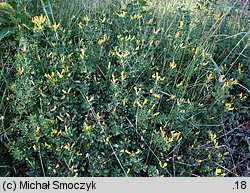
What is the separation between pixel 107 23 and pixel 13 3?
0.69 metres

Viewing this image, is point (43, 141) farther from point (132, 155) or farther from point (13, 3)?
point (13, 3)

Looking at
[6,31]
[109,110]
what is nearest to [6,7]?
[6,31]

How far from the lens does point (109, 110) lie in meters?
2.07

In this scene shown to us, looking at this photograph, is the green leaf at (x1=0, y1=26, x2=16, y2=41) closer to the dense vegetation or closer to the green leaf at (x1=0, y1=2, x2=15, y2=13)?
the dense vegetation

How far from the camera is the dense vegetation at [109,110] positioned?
1.95 meters

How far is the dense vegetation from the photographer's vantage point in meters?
1.95

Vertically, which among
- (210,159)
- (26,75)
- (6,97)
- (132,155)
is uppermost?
(26,75)

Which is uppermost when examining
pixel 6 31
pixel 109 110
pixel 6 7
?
pixel 6 7

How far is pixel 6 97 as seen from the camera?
218cm

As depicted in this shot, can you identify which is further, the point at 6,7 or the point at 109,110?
the point at 6,7

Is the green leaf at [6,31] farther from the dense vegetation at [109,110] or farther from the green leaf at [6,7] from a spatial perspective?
the green leaf at [6,7]

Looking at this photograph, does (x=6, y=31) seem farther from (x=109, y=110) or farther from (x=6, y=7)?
(x=109, y=110)

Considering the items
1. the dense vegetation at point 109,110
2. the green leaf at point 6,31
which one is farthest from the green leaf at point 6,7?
the green leaf at point 6,31
